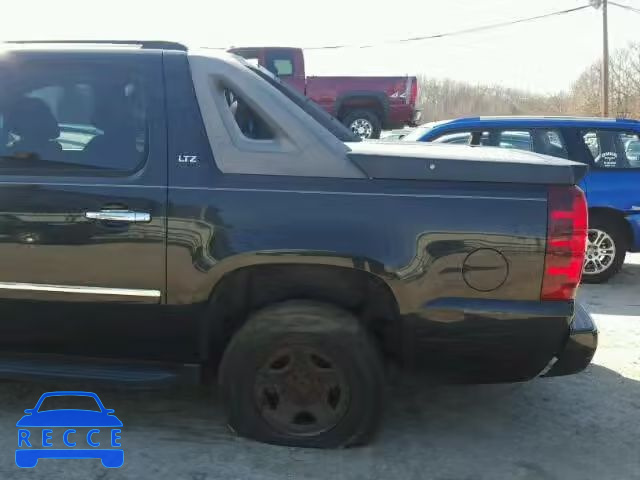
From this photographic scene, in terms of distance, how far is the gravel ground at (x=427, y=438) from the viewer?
3.02 metres

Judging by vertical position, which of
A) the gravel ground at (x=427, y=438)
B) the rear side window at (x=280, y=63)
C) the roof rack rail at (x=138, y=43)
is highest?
the rear side window at (x=280, y=63)

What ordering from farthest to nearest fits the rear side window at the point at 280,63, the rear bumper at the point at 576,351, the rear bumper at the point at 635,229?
the rear side window at the point at 280,63
the rear bumper at the point at 635,229
the rear bumper at the point at 576,351

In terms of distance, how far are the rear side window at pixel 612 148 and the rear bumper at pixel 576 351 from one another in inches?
158

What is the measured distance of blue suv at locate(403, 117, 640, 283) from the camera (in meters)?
6.53

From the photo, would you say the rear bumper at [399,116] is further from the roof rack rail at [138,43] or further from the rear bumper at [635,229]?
the roof rack rail at [138,43]

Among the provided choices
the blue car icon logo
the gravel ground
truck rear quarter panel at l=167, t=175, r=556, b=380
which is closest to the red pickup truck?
the gravel ground

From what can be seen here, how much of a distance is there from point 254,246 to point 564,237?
1.34 m

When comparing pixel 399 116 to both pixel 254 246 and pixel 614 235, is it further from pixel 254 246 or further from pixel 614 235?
pixel 254 246

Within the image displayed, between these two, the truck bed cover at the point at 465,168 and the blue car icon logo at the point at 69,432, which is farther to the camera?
the blue car icon logo at the point at 69,432

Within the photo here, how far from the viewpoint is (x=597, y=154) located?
22.0 feet

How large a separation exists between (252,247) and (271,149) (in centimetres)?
48

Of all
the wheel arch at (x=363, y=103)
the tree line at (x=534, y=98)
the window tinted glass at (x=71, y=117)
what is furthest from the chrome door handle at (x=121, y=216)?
the tree line at (x=534, y=98)

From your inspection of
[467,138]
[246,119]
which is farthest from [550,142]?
[246,119]

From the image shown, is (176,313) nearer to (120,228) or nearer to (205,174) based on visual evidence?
(120,228)
